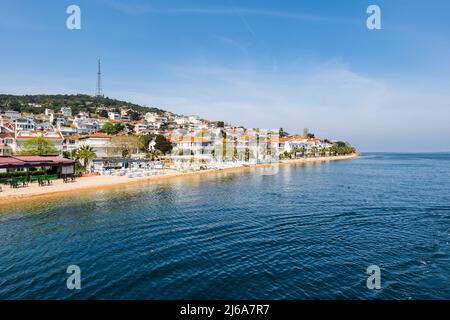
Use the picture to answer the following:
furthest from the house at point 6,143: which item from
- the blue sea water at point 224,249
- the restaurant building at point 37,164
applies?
the blue sea water at point 224,249

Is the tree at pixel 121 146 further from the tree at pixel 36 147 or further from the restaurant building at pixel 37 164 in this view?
the restaurant building at pixel 37 164

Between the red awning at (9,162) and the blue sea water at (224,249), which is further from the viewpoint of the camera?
the red awning at (9,162)

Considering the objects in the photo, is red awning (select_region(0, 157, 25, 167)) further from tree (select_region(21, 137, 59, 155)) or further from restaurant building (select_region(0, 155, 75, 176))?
tree (select_region(21, 137, 59, 155))

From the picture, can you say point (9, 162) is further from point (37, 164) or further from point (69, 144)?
point (69, 144)

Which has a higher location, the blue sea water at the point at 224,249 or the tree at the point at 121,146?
the tree at the point at 121,146

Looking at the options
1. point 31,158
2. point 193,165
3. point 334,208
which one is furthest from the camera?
point 193,165

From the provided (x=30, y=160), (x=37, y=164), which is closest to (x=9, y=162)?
(x=30, y=160)

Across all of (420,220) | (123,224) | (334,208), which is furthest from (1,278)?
(420,220)

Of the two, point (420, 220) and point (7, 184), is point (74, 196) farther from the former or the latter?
point (420, 220)
